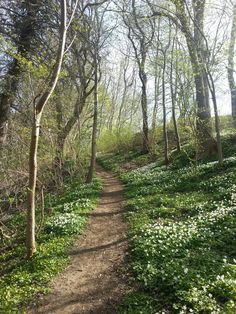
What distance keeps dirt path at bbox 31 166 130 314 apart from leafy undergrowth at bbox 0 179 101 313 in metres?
0.34

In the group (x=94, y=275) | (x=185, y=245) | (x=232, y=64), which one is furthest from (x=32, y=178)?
(x=232, y=64)

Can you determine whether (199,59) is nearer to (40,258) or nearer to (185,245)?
(185,245)

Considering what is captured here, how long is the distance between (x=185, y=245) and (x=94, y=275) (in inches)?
108

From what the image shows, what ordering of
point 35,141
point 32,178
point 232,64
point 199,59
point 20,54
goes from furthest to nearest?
point 232,64 < point 199,59 < point 20,54 < point 32,178 < point 35,141

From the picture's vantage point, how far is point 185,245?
8.40 metres

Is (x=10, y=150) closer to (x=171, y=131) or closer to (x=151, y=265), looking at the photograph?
Answer: (x=151, y=265)

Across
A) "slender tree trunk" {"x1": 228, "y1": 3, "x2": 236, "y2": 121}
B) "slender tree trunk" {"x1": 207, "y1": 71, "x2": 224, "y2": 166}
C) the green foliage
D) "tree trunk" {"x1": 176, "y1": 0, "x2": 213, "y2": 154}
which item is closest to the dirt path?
"slender tree trunk" {"x1": 207, "y1": 71, "x2": 224, "y2": 166}

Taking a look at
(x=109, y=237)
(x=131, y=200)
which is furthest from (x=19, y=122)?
(x=109, y=237)

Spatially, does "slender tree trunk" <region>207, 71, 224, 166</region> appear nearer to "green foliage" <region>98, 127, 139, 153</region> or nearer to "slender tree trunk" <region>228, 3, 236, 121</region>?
"slender tree trunk" <region>228, 3, 236, 121</region>

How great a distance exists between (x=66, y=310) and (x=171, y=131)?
26.0 m

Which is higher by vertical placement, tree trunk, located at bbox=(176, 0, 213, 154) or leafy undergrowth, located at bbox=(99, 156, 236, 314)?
tree trunk, located at bbox=(176, 0, 213, 154)

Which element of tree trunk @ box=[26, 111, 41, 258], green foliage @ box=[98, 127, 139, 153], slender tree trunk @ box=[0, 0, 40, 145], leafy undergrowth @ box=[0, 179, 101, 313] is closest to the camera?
leafy undergrowth @ box=[0, 179, 101, 313]

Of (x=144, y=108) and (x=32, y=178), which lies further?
(x=144, y=108)

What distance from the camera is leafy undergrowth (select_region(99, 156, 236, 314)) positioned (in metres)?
6.00
